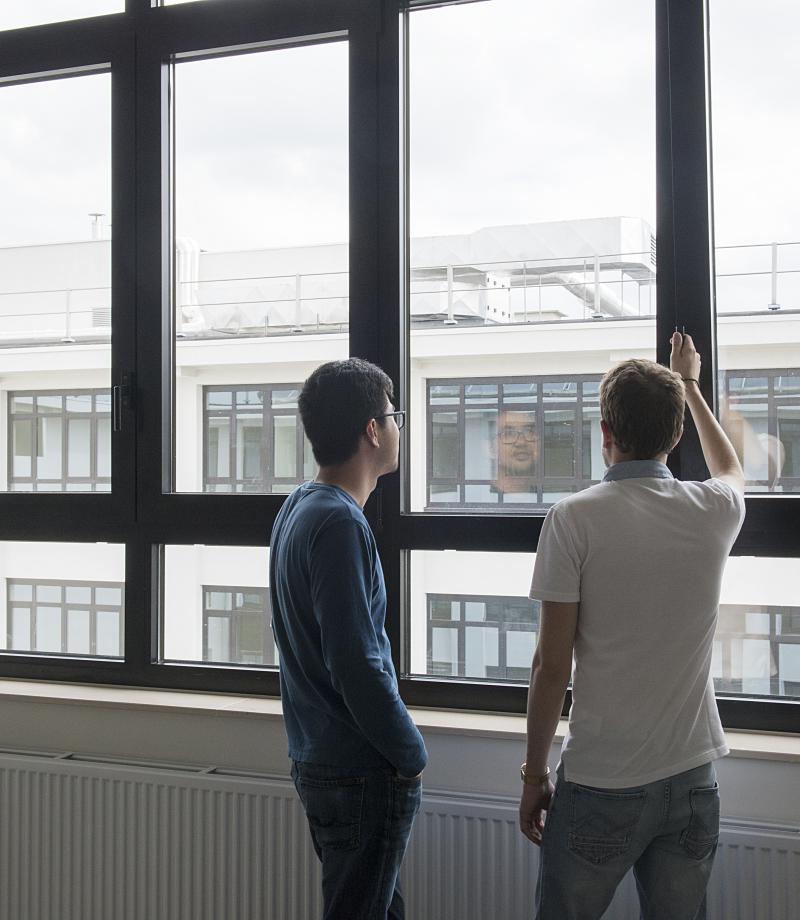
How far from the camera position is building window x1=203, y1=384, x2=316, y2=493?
2.52 metres

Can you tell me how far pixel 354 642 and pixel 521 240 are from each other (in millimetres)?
1213

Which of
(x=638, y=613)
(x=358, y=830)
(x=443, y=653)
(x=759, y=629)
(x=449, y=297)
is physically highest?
(x=449, y=297)

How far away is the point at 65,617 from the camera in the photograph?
2709 mm

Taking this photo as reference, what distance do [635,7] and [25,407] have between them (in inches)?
77.7

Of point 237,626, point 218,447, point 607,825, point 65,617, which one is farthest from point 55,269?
point 607,825

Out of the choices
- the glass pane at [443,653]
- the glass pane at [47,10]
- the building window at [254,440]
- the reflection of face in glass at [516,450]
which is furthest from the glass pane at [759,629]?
the glass pane at [47,10]

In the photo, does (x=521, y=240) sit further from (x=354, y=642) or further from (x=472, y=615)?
(x=354, y=642)

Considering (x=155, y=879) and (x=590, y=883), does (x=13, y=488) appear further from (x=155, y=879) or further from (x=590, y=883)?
(x=590, y=883)

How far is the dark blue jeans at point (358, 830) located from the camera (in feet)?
5.38

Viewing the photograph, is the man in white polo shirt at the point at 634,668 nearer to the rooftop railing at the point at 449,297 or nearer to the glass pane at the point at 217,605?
the rooftop railing at the point at 449,297

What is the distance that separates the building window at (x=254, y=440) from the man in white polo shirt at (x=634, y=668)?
3.52ft

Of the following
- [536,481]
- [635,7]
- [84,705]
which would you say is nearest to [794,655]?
[536,481]

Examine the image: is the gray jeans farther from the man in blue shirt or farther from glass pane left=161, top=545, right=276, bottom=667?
glass pane left=161, top=545, right=276, bottom=667

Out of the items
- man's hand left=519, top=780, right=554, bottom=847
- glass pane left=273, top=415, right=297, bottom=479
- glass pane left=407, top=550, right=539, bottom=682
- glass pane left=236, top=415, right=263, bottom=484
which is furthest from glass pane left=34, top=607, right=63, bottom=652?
man's hand left=519, top=780, right=554, bottom=847
